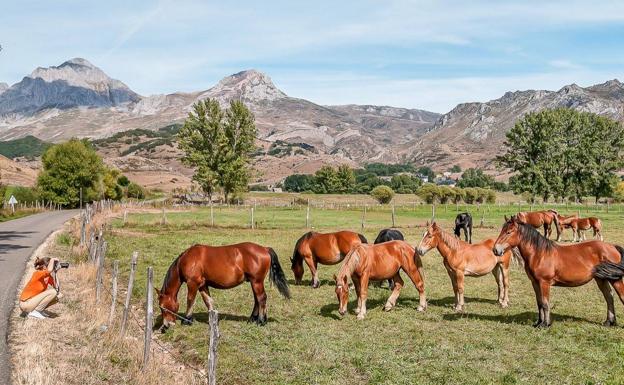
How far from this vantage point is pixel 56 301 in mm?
13812

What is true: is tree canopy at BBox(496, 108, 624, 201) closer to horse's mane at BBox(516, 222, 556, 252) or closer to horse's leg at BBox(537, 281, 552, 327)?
horse's mane at BBox(516, 222, 556, 252)

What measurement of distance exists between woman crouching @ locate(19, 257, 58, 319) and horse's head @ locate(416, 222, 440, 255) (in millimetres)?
9667

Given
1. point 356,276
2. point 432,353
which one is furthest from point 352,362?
point 356,276

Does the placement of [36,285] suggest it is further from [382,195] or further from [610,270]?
[382,195]

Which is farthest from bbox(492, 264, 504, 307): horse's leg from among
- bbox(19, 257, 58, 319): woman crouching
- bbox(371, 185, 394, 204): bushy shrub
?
bbox(371, 185, 394, 204): bushy shrub

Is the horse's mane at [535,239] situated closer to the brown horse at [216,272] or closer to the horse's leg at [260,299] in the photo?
the brown horse at [216,272]

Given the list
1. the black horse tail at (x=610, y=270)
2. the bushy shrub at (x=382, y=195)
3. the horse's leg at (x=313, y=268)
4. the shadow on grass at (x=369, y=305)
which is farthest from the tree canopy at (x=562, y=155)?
the black horse tail at (x=610, y=270)

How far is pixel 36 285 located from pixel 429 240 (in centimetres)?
1032

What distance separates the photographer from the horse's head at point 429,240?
14259 mm

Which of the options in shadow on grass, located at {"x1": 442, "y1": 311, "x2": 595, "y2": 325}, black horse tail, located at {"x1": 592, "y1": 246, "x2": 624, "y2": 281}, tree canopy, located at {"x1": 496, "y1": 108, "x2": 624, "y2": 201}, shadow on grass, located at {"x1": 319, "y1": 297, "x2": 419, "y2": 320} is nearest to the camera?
black horse tail, located at {"x1": 592, "y1": 246, "x2": 624, "y2": 281}

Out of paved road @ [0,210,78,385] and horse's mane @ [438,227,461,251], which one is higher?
horse's mane @ [438,227,461,251]

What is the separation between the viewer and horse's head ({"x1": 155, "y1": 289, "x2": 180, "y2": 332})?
1230 centimetres

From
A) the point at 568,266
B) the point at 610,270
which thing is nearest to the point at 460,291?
the point at 568,266

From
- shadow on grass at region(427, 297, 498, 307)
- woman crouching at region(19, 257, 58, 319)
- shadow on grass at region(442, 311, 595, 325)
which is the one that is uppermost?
woman crouching at region(19, 257, 58, 319)
